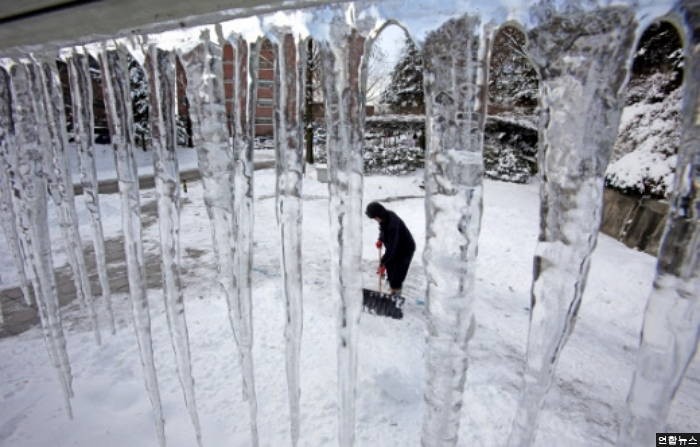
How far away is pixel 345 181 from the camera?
4.02 feet

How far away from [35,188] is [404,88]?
16.6m

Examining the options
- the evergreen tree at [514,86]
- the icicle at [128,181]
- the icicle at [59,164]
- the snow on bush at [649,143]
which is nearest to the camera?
the icicle at [128,181]

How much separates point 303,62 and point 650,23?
950 millimetres

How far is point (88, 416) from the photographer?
2783 mm

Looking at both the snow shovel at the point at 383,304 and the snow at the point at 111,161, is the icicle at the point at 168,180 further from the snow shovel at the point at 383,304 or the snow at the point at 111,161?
the snow at the point at 111,161

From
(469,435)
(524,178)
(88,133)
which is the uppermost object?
(88,133)

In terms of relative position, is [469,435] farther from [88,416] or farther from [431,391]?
[88,416]

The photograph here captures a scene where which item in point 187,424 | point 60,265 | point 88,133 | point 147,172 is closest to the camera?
point 88,133

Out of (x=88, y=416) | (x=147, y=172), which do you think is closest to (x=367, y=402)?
(x=88, y=416)

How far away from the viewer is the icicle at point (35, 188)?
6.51 ft

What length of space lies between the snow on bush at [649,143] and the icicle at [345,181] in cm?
778

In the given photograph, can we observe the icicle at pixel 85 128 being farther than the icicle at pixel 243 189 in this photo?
Yes

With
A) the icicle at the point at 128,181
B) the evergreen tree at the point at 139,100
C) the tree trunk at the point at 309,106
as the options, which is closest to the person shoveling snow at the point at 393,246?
the icicle at the point at 128,181

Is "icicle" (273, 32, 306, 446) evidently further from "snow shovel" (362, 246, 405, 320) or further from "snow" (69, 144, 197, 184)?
"snow" (69, 144, 197, 184)
